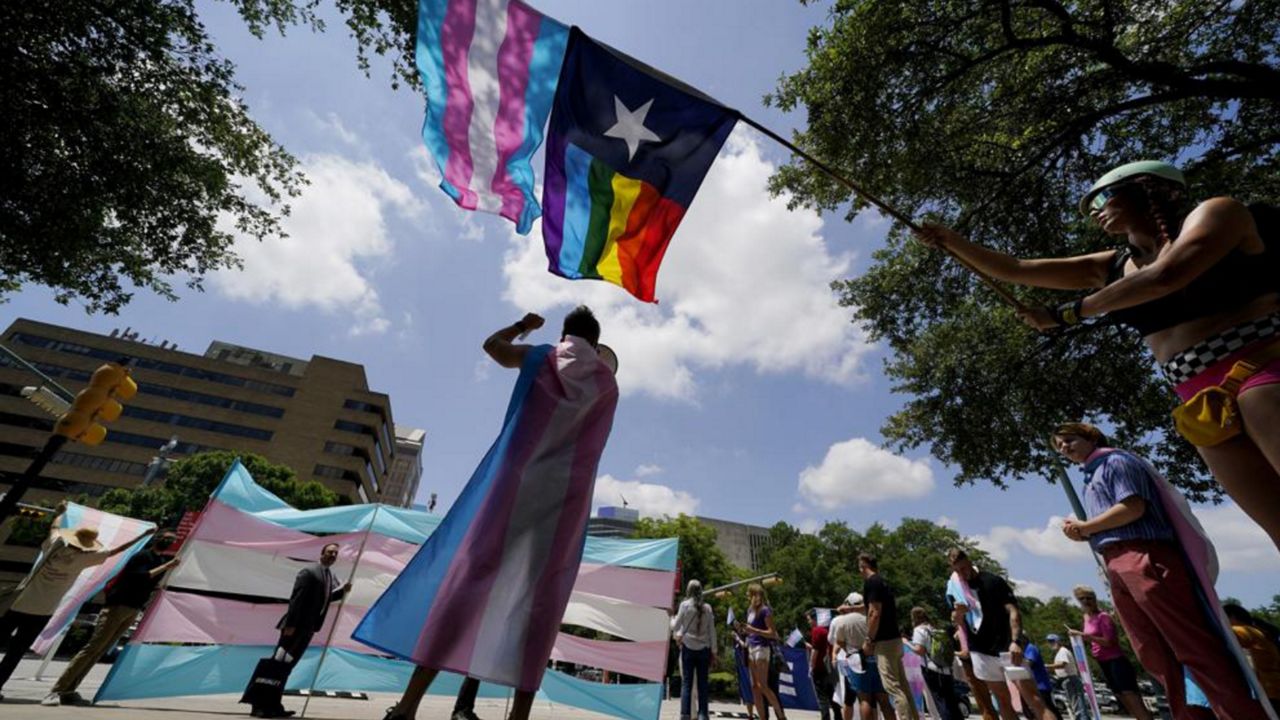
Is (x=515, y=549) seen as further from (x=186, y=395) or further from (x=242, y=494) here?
(x=186, y=395)

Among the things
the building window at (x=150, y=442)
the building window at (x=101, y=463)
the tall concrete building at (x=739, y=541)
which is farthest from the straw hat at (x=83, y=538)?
the tall concrete building at (x=739, y=541)

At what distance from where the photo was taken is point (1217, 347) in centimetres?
195

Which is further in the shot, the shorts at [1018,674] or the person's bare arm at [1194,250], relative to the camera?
the shorts at [1018,674]

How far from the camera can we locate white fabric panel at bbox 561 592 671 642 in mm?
8148

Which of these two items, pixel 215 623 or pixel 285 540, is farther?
pixel 285 540

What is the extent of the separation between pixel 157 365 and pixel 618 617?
243ft

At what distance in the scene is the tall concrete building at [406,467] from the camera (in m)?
123

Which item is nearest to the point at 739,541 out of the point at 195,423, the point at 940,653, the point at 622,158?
the point at 195,423

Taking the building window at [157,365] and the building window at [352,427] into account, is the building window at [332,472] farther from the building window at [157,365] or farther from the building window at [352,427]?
the building window at [157,365]

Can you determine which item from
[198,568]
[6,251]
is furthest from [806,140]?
[6,251]

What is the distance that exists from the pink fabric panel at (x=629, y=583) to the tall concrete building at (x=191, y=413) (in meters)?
60.3

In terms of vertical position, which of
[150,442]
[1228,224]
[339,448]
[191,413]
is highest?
[191,413]

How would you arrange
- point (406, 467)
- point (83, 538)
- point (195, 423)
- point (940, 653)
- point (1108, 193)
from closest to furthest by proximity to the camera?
point (1108, 193) < point (83, 538) < point (940, 653) < point (195, 423) < point (406, 467)

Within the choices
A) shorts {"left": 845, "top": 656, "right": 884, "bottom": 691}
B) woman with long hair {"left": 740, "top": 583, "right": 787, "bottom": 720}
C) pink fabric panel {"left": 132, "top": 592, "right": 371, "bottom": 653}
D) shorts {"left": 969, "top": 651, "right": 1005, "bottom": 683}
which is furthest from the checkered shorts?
pink fabric panel {"left": 132, "top": 592, "right": 371, "bottom": 653}
